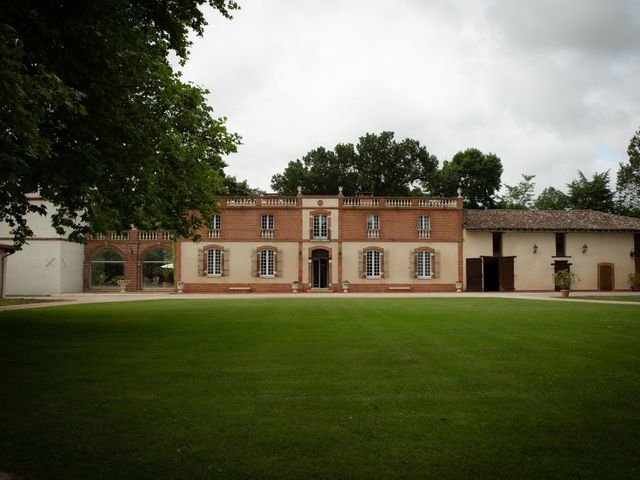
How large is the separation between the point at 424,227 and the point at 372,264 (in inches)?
167

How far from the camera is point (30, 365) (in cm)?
733

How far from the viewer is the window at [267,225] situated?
33.6 meters

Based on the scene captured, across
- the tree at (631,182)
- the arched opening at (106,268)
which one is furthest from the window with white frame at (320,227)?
the tree at (631,182)

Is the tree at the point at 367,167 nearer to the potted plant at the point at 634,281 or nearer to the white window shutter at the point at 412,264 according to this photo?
the white window shutter at the point at 412,264

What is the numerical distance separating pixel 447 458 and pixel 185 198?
10.6 m

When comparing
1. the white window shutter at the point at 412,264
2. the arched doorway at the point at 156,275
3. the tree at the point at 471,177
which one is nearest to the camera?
the white window shutter at the point at 412,264

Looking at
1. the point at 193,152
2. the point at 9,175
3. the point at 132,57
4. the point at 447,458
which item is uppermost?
the point at 132,57

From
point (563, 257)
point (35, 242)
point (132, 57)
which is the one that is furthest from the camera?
point (563, 257)

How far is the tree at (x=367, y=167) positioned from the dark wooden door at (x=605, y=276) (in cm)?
2007

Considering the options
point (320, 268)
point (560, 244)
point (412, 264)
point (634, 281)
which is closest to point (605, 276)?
point (634, 281)

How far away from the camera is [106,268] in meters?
36.8

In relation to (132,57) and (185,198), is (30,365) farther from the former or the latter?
(185,198)

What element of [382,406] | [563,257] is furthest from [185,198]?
[563,257]

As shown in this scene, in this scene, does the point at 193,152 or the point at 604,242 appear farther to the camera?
the point at 604,242
